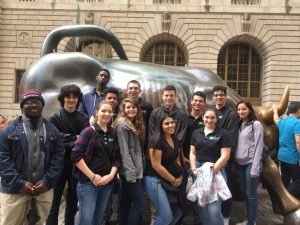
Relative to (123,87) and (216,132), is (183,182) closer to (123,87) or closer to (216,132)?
(216,132)

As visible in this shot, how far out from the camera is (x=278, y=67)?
76.9 ft

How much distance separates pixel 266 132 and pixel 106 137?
251cm

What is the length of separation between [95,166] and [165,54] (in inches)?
880

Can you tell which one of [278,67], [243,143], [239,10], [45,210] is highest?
[239,10]

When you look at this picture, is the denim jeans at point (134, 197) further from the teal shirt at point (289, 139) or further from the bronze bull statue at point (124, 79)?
the teal shirt at point (289, 139)

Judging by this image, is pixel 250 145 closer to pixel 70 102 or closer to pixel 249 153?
pixel 249 153

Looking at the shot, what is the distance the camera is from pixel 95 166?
3.44 meters

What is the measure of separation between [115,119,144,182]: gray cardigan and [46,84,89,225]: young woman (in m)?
0.54

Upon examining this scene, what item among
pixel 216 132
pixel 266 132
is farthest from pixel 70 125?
pixel 266 132

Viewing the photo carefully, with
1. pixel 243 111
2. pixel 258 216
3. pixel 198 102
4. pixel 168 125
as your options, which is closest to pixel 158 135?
pixel 168 125

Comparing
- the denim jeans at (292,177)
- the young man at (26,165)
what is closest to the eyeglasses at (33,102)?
the young man at (26,165)

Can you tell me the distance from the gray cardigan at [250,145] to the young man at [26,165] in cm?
207

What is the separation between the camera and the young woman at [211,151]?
149 inches

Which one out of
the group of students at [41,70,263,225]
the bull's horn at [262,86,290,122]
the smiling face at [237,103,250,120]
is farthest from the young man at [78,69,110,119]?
the bull's horn at [262,86,290,122]
